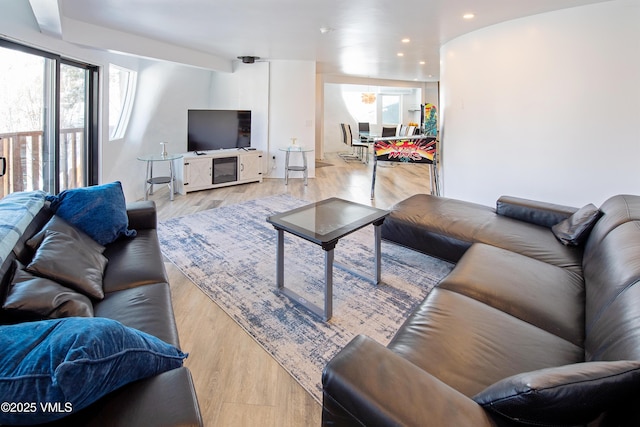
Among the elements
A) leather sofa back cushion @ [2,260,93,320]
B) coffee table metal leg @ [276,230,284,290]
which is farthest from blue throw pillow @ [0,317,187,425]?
coffee table metal leg @ [276,230,284,290]

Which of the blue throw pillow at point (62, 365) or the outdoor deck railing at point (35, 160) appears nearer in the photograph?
the blue throw pillow at point (62, 365)

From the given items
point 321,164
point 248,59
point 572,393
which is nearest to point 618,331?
point 572,393

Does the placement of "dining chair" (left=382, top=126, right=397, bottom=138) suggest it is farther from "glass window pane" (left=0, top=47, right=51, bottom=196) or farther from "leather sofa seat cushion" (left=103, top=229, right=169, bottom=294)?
"leather sofa seat cushion" (left=103, top=229, right=169, bottom=294)

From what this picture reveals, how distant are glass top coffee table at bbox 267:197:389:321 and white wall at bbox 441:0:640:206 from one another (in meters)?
2.29

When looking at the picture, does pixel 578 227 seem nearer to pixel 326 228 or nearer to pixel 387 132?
pixel 326 228

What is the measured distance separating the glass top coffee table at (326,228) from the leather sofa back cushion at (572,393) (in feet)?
4.92

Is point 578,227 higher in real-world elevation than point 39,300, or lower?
higher

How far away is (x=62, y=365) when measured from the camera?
29.8 inches

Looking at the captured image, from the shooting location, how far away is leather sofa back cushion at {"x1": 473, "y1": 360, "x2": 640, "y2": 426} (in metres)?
0.84

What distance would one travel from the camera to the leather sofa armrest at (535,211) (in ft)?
9.35

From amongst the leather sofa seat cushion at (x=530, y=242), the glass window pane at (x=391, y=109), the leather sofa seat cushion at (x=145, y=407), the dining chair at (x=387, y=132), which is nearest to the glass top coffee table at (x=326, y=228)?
the leather sofa seat cushion at (x=530, y=242)

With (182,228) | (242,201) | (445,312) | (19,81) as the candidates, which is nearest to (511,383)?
(445,312)

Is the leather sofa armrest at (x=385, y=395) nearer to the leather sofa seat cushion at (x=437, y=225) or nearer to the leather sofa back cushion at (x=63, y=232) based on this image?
the leather sofa back cushion at (x=63, y=232)

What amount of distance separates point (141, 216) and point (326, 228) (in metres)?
1.48
